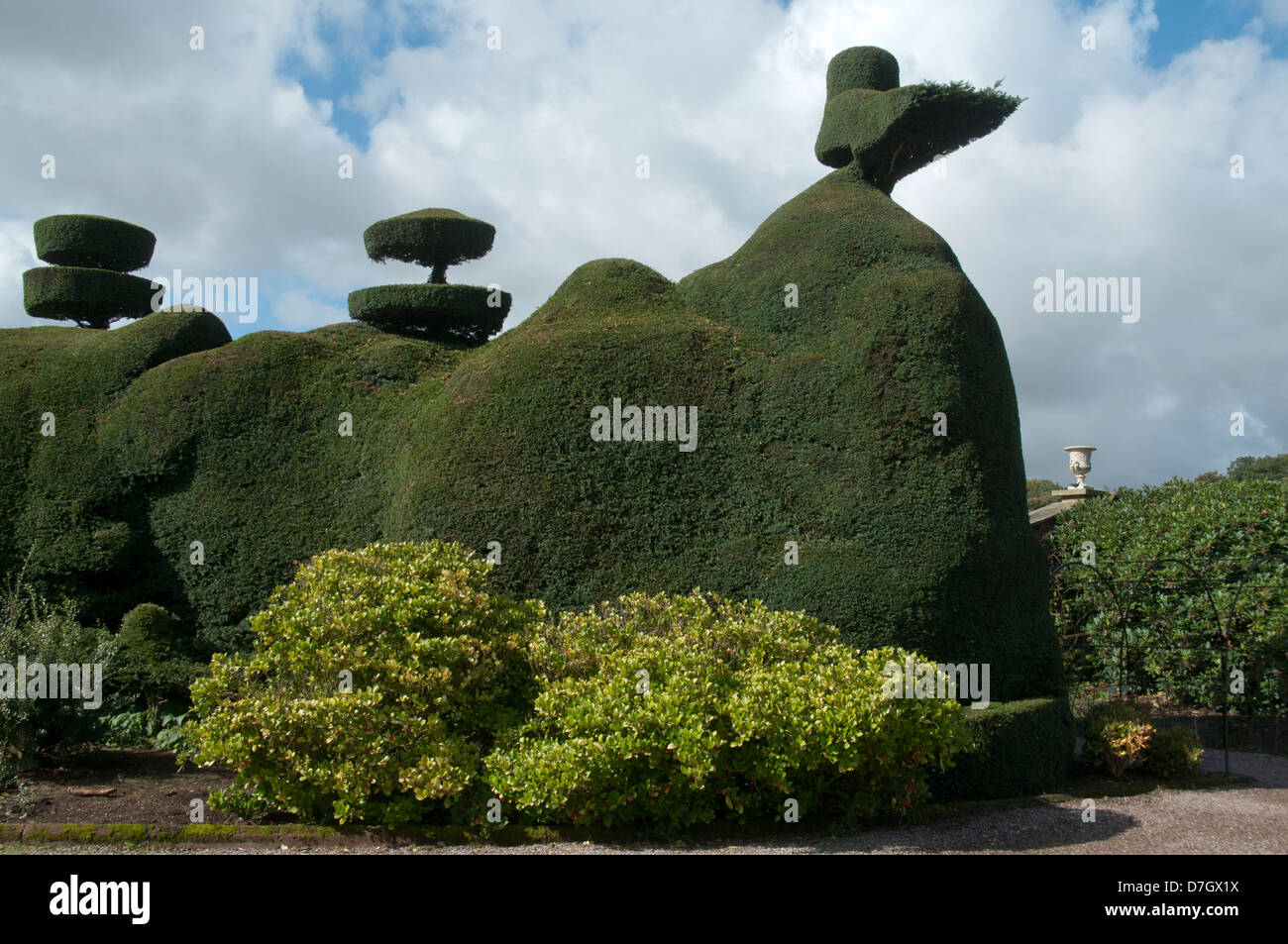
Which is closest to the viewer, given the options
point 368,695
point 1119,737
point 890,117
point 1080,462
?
point 368,695

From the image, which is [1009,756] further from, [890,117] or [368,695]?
[890,117]

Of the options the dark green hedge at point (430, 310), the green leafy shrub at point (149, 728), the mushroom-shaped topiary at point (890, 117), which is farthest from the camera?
A: the dark green hedge at point (430, 310)

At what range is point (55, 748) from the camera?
9.09m

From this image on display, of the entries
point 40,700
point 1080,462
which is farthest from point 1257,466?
point 40,700

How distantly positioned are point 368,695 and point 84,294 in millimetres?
11010

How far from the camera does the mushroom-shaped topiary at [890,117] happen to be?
38.4 ft

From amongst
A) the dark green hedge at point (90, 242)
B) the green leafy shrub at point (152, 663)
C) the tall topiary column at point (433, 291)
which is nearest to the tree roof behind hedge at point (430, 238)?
the tall topiary column at point (433, 291)

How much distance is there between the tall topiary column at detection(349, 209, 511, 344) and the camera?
1402 cm

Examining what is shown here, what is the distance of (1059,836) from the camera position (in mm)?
7883

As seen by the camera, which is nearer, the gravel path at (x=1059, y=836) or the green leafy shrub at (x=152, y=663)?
the gravel path at (x=1059, y=836)

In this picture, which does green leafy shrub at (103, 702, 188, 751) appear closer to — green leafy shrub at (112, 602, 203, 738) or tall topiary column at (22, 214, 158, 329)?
green leafy shrub at (112, 602, 203, 738)

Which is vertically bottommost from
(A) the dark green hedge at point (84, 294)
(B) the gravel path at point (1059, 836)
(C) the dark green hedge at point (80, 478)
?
(B) the gravel path at point (1059, 836)

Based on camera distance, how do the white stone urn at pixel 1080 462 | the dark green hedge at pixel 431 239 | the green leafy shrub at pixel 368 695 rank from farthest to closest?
the white stone urn at pixel 1080 462, the dark green hedge at pixel 431 239, the green leafy shrub at pixel 368 695

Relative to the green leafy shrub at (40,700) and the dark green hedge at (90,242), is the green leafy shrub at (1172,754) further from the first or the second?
the dark green hedge at (90,242)
